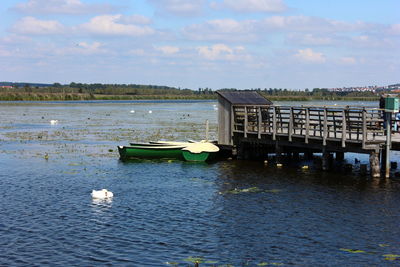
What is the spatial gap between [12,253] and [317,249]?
956cm

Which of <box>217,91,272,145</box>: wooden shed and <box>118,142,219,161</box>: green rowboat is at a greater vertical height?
<box>217,91,272,145</box>: wooden shed

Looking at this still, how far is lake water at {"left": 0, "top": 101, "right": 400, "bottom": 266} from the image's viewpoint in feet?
55.6

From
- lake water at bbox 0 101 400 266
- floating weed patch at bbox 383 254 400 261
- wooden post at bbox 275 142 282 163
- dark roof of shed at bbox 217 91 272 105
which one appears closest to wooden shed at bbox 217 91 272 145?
dark roof of shed at bbox 217 91 272 105

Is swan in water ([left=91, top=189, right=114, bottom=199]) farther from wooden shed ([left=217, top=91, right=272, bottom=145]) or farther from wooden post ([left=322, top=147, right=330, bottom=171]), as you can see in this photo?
wooden shed ([left=217, top=91, right=272, bottom=145])

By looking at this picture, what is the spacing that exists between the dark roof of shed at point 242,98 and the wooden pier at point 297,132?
3.7 inches

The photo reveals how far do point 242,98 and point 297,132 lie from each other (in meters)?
4.72

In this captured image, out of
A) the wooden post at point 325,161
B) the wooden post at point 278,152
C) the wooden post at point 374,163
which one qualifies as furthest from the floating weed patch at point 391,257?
the wooden post at point 278,152

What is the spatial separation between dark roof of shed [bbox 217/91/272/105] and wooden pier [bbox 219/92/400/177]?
0.31 feet

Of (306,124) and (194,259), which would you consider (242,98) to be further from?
(194,259)

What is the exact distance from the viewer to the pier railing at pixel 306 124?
98.7 ft

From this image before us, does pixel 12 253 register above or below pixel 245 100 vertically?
below

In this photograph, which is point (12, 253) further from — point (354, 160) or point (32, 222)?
point (354, 160)

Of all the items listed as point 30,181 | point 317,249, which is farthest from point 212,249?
point 30,181

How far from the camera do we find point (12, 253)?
1716cm
